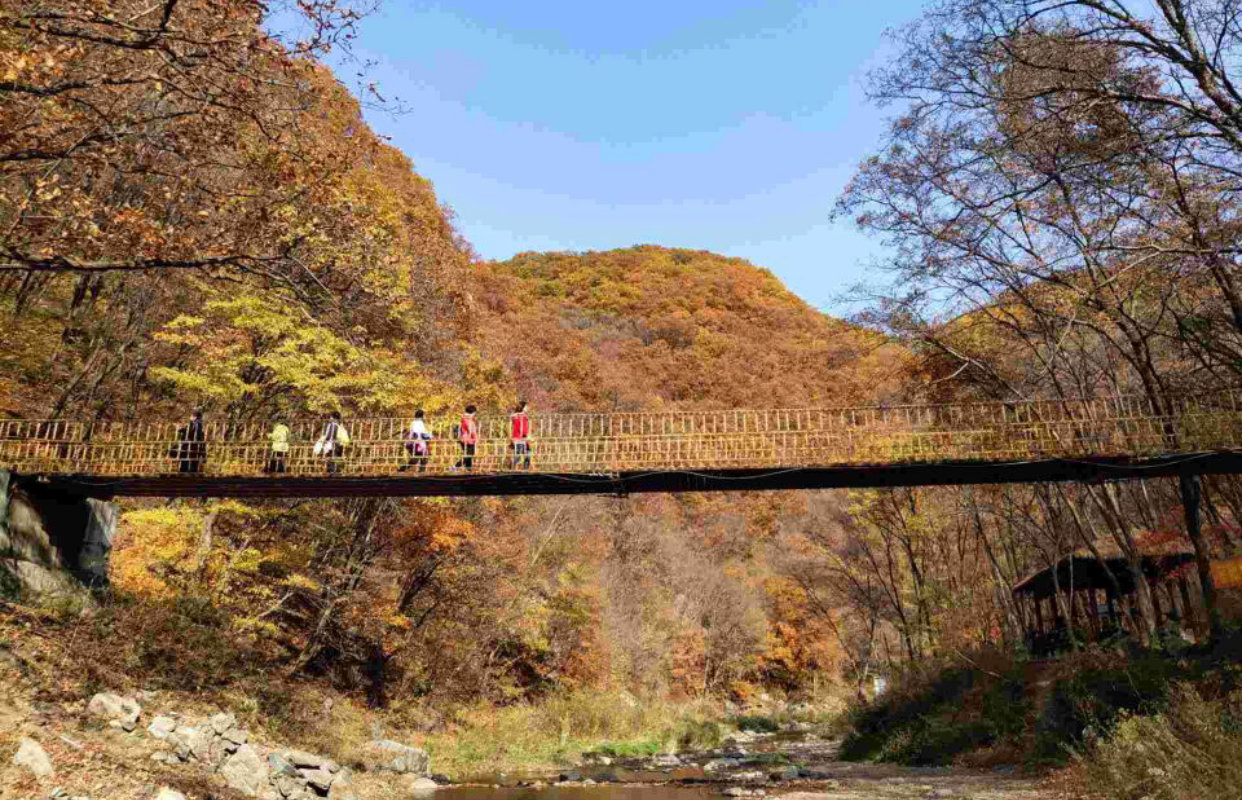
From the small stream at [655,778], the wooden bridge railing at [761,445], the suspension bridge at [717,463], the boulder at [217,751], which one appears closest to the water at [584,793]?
the small stream at [655,778]

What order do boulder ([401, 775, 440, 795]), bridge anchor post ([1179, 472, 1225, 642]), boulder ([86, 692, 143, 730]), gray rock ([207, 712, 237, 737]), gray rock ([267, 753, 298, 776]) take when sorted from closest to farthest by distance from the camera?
boulder ([86, 692, 143, 730]), gray rock ([207, 712, 237, 737]), gray rock ([267, 753, 298, 776]), bridge anchor post ([1179, 472, 1225, 642]), boulder ([401, 775, 440, 795])

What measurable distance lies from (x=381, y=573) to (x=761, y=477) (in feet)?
47.3

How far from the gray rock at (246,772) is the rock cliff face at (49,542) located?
421 cm

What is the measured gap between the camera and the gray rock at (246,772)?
10.1 m

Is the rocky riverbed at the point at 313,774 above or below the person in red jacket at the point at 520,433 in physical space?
below

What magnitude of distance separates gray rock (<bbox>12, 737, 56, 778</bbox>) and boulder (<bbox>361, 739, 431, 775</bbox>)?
9128 millimetres

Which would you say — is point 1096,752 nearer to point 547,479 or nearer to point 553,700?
point 547,479

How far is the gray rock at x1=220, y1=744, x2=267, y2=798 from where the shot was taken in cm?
→ 1007

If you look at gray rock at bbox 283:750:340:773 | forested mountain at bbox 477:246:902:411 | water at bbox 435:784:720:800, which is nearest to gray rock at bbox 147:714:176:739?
gray rock at bbox 283:750:340:773

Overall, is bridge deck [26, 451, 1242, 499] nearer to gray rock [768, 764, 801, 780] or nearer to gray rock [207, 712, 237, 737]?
gray rock [207, 712, 237, 737]

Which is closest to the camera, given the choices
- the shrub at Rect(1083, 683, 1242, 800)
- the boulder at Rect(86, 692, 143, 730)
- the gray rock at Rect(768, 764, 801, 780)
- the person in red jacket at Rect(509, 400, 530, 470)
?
the shrub at Rect(1083, 683, 1242, 800)

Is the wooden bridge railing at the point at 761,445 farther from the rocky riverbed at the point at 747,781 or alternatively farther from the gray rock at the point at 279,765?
the rocky riverbed at the point at 747,781

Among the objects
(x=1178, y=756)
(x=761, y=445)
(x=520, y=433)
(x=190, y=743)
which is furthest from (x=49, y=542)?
(x=1178, y=756)

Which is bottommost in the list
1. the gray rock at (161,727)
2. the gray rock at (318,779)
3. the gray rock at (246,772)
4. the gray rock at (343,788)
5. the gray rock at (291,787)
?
the gray rock at (343,788)
